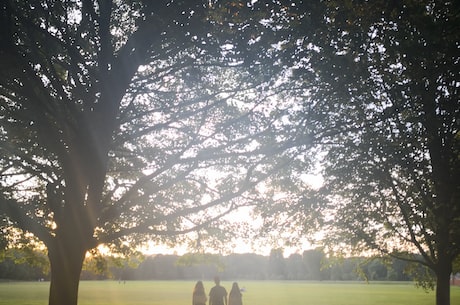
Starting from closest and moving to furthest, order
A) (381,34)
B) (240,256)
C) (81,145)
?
(381,34), (81,145), (240,256)

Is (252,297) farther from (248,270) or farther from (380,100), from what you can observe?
(248,270)

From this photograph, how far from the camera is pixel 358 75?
27.0ft

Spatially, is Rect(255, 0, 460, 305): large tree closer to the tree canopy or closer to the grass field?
the tree canopy

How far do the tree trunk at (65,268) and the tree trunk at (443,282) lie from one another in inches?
504

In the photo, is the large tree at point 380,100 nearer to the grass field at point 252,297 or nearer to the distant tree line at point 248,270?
the grass field at point 252,297

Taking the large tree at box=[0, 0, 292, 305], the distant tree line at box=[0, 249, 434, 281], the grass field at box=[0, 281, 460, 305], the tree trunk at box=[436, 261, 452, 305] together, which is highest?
the large tree at box=[0, 0, 292, 305]

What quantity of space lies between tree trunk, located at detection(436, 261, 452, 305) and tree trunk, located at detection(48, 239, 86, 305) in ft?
42.0

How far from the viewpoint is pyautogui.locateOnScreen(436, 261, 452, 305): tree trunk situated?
15466mm

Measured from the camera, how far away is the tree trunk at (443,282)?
50.7ft

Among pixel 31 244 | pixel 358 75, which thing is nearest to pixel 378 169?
pixel 358 75

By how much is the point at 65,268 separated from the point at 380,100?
27.9 ft

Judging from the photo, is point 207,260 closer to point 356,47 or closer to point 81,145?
point 81,145

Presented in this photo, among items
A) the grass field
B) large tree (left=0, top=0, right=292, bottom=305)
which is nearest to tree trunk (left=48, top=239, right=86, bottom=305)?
large tree (left=0, top=0, right=292, bottom=305)

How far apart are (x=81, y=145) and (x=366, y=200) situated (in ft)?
36.6
